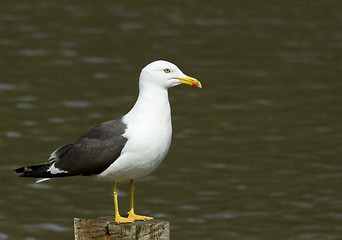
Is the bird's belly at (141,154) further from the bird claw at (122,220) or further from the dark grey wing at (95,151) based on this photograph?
the bird claw at (122,220)

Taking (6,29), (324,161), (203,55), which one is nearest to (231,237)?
(324,161)

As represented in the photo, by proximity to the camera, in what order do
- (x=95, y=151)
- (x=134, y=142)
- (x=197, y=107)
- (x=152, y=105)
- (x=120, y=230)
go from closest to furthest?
(x=120, y=230) → (x=134, y=142) → (x=152, y=105) → (x=95, y=151) → (x=197, y=107)

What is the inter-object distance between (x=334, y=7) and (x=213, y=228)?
56.3 ft

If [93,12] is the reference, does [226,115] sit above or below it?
below

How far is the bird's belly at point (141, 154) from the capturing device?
23.5 feet

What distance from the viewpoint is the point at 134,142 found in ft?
23.6

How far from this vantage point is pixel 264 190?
1345cm

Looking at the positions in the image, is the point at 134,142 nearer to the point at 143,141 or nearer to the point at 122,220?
the point at 143,141

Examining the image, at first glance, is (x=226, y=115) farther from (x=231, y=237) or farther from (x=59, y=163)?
(x=59, y=163)

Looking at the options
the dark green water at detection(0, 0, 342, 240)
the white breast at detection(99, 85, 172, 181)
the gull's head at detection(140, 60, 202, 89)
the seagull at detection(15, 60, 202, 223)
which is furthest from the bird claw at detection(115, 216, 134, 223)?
the dark green water at detection(0, 0, 342, 240)

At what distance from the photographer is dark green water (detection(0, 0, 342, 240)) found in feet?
41.2

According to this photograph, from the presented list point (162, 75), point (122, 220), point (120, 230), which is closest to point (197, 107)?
point (162, 75)

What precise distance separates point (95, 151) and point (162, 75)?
0.90 meters

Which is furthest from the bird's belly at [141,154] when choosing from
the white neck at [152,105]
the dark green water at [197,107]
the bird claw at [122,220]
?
the dark green water at [197,107]
